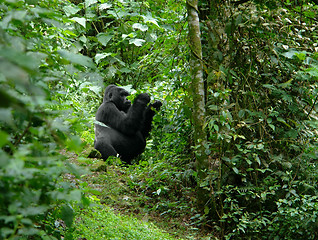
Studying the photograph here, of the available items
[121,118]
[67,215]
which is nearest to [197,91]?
[67,215]

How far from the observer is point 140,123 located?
17.6ft

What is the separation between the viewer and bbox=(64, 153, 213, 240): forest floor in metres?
2.72

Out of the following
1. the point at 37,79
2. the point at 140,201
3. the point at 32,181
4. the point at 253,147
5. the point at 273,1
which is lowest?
the point at 140,201

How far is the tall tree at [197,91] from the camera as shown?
3244mm

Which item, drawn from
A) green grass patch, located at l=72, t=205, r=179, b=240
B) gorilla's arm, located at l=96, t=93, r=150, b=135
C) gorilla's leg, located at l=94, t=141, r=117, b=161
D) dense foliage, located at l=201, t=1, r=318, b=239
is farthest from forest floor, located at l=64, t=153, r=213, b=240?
gorilla's arm, located at l=96, t=93, r=150, b=135

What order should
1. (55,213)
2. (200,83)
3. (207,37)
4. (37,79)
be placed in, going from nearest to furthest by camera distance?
(37,79) → (55,213) → (200,83) → (207,37)

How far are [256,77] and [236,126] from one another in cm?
53

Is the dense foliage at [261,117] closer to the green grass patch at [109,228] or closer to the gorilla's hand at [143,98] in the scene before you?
the green grass patch at [109,228]

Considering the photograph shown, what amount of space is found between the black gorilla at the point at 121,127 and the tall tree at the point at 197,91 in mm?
2073

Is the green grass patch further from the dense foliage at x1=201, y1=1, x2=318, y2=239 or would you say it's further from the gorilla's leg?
the gorilla's leg

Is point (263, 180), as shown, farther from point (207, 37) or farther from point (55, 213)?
point (55, 213)

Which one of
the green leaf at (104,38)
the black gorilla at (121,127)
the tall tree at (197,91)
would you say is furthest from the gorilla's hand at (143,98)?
the tall tree at (197,91)

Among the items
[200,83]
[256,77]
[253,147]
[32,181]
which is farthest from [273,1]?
[32,181]

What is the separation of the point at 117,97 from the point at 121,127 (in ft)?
1.56
